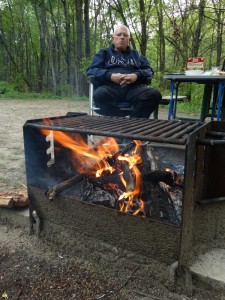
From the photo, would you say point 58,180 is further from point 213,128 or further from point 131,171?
point 213,128

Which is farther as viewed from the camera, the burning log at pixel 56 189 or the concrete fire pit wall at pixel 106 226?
the burning log at pixel 56 189

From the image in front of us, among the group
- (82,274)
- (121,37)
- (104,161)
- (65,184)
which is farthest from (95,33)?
(82,274)

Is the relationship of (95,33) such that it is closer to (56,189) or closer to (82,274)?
(56,189)

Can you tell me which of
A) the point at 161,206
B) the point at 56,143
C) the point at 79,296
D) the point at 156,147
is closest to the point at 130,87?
the point at 156,147

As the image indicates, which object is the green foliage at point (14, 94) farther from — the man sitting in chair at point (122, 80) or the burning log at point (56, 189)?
the burning log at point (56, 189)

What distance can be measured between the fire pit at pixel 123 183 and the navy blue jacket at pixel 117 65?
4.69 feet

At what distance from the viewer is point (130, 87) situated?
11.8 feet

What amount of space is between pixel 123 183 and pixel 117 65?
2262 mm

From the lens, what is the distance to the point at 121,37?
381 centimetres

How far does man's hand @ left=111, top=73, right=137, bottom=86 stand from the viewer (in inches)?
136

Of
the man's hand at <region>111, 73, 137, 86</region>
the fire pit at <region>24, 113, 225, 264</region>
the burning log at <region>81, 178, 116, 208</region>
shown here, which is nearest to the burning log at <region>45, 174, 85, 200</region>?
the fire pit at <region>24, 113, 225, 264</region>

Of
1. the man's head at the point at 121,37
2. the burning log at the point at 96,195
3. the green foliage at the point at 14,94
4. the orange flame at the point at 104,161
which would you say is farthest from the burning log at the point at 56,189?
the green foliage at the point at 14,94

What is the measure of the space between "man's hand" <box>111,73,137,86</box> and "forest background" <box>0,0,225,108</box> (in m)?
5.46

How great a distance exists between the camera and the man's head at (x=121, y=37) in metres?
3.78
